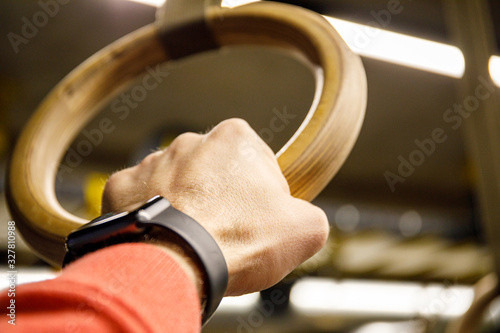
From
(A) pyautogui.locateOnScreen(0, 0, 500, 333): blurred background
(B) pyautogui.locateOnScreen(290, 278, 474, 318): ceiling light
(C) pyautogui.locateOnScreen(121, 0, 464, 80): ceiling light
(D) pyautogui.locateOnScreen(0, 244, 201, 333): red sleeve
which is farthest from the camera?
(B) pyautogui.locateOnScreen(290, 278, 474, 318): ceiling light

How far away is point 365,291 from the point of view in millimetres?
4207

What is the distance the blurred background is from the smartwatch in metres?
0.22

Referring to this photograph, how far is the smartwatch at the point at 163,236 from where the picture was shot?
283 mm

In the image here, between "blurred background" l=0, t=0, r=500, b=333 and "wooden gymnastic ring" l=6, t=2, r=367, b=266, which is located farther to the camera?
"blurred background" l=0, t=0, r=500, b=333

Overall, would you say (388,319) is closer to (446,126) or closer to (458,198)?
(458,198)

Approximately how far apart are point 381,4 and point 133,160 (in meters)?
1.62

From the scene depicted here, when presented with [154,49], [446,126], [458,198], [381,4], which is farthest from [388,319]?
[154,49]

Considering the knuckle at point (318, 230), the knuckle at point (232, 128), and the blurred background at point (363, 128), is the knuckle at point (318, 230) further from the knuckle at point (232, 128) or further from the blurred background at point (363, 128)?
the blurred background at point (363, 128)

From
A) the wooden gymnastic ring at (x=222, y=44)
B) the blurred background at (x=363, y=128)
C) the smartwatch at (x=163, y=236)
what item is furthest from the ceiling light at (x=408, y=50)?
the smartwatch at (x=163, y=236)

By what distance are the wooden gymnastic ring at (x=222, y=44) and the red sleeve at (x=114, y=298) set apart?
12 centimetres

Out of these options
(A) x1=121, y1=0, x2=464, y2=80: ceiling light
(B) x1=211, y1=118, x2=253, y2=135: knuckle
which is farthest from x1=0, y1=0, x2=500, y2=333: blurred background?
(B) x1=211, y1=118, x2=253, y2=135: knuckle

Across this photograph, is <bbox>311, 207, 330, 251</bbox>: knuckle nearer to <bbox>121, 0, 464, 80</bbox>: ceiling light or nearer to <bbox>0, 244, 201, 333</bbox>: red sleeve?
<bbox>0, 244, 201, 333</bbox>: red sleeve

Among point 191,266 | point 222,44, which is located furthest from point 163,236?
point 222,44

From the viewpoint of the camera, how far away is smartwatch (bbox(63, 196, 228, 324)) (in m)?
0.28
